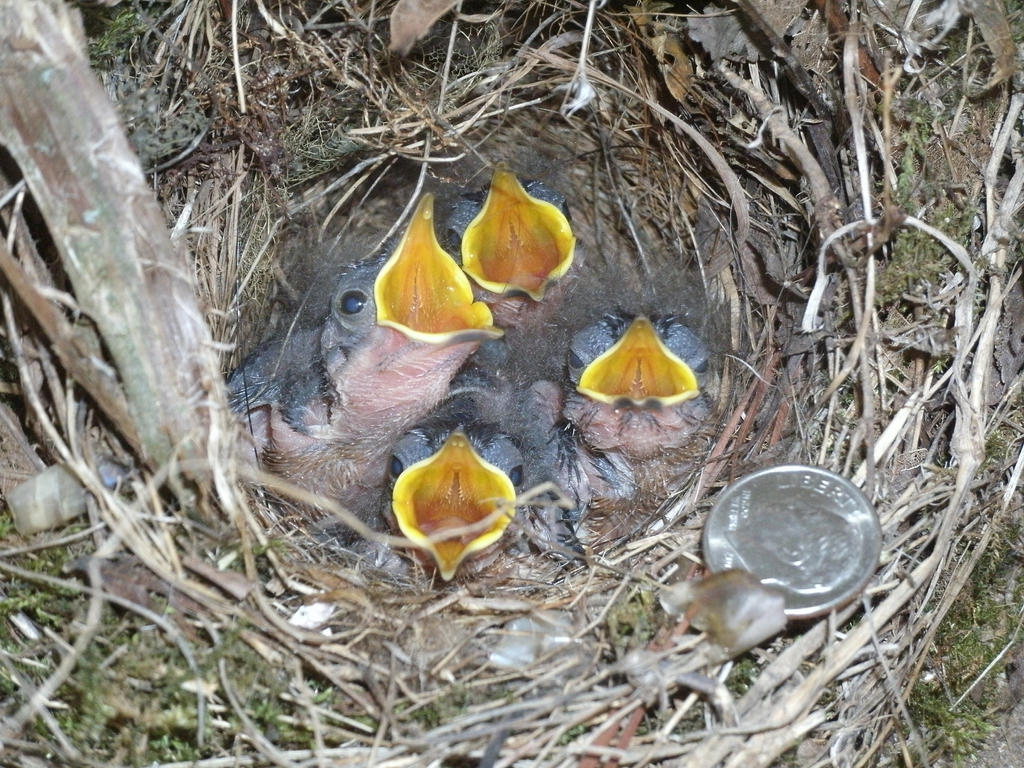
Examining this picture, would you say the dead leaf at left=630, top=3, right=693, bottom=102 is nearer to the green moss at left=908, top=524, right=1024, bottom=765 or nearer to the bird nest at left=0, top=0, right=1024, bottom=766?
the bird nest at left=0, top=0, right=1024, bottom=766

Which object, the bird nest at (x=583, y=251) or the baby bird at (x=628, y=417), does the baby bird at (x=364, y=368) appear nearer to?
the bird nest at (x=583, y=251)

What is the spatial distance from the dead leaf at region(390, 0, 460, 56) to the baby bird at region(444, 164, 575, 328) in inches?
12.9

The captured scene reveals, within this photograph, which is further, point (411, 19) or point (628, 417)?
point (628, 417)

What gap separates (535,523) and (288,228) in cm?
85

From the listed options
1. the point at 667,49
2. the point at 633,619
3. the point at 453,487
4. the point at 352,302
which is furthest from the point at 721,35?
the point at 633,619

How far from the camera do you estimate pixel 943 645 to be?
1.55 meters

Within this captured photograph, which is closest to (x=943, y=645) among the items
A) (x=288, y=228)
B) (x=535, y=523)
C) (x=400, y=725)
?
(x=535, y=523)

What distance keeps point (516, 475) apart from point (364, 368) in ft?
1.19

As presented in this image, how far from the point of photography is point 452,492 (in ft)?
5.21

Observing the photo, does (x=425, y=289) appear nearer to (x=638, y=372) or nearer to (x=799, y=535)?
(x=638, y=372)

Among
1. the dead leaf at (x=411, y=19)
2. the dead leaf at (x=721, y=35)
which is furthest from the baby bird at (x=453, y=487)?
the dead leaf at (x=721, y=35)

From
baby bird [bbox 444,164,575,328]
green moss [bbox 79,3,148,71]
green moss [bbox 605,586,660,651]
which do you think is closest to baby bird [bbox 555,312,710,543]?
baby bird [bbox 444,164,575,328]

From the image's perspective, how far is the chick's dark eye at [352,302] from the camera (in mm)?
1720

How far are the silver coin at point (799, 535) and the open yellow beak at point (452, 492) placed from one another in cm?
36
